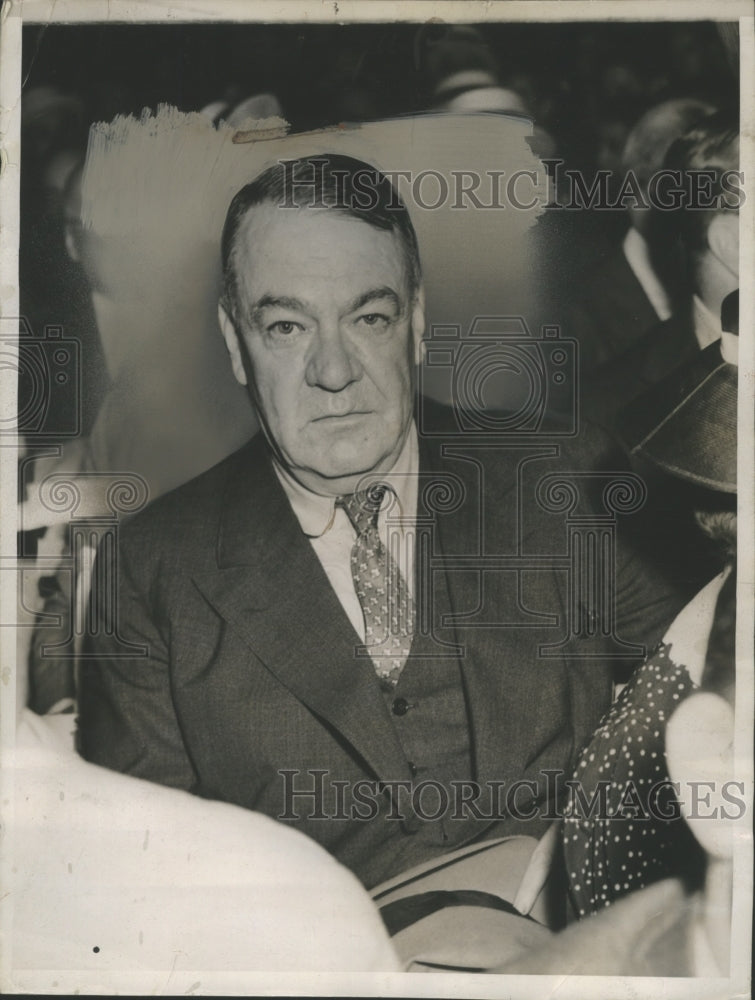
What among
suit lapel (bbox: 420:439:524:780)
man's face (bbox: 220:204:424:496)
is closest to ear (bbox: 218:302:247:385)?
man's face (bbox: 220:204:424:496)

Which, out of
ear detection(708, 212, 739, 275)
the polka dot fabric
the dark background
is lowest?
the polka dot fabric

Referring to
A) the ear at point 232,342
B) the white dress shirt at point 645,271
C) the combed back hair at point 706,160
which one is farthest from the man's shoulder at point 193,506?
the combed back hair at point 706,160

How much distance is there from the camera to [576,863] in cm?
143

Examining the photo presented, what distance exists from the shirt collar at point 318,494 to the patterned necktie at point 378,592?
0.02 m

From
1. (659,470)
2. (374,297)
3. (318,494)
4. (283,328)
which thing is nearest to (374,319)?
(374,297)

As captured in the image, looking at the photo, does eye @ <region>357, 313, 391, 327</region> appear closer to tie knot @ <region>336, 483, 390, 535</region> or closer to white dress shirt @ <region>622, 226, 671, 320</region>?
tie knot @ <region>336, 483, 390, 535</region>

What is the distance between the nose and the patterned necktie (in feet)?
0.59

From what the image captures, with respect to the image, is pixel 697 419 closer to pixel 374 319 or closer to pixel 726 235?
pixel 726 235

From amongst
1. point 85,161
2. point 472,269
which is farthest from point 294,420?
point 85,161

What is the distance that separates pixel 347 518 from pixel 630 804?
649 millimetres

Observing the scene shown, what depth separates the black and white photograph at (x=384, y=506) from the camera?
1.42 meters

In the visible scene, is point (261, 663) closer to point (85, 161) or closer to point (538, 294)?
point (538, 294)

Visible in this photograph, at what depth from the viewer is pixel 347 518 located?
4.74 feet

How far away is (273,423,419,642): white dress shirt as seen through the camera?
1.44 m
